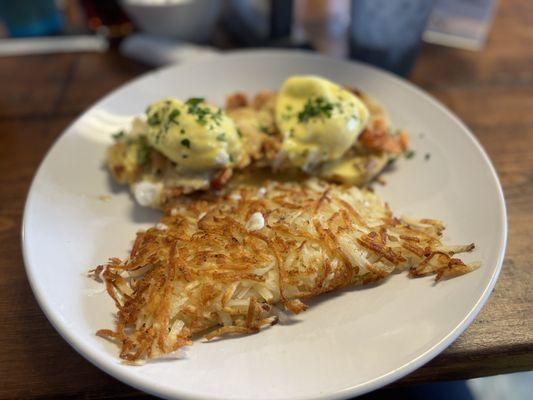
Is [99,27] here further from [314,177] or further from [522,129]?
[522,129]

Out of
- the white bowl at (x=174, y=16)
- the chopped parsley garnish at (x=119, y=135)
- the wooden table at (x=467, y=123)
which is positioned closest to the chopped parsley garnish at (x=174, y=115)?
the chopped parsley garnish at (x=119, y=135)

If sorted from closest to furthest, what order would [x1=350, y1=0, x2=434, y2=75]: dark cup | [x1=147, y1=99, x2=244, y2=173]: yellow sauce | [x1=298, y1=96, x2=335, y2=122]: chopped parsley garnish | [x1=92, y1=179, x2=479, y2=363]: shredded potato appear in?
[x1=92, y1=179, x2=479, y2=363]: shredded potato, [x1=147, y1=99, x2=244, y2=173]: yellow sauce, [x1=298, y1=96, x2=335, y2=122]: chopped parsley garnish, [x1=350, y1=0, x2=434, y2=75]: dark cup

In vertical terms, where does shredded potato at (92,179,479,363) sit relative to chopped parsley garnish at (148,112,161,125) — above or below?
below

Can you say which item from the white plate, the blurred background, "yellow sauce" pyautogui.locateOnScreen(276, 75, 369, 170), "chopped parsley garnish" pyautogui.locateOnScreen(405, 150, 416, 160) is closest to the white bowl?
the blurred background

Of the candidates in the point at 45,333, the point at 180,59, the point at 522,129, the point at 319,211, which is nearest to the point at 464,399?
the point at 319,211

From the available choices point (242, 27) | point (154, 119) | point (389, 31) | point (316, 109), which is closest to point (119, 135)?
point (154, 119)

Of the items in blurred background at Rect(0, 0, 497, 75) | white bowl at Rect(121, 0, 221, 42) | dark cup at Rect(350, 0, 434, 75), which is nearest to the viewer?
dark cup at Rect(350, 0, 434, 75)

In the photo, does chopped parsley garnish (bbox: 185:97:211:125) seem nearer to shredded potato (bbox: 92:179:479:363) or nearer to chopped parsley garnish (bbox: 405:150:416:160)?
shredded potato (bbox: 92:179:479:363)
